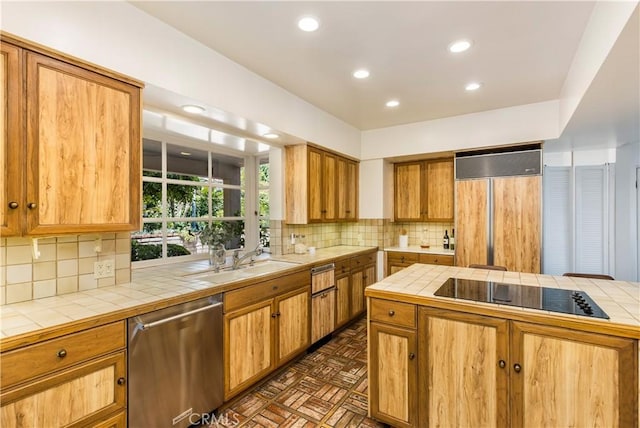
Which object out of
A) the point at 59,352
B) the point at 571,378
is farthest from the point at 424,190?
the point at 59,352

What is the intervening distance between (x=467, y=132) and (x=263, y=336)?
10.6 ft

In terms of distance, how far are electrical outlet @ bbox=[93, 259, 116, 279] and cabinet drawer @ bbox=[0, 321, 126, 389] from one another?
1.94ft

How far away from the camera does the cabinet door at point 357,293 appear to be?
12.3 feet

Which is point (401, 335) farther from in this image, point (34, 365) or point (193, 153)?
point (193, 153)

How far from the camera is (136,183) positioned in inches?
71.1

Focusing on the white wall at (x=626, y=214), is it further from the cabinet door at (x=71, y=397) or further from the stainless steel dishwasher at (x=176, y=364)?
the cabinet door at (x=71, y=397)

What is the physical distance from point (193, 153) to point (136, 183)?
1.42m

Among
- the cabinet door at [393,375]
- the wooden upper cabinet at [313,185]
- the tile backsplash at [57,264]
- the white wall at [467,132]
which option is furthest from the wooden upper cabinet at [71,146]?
the white wall at [467,132]

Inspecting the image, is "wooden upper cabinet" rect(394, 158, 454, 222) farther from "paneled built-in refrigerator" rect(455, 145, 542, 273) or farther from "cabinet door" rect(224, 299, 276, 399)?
"cabinet door" rect(224, 299, 276, 399)

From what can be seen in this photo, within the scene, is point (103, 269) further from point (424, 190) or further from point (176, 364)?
point (424, 190)

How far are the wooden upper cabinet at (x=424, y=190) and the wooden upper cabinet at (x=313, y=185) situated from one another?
102cm

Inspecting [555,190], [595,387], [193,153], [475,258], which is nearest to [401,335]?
[595,387]

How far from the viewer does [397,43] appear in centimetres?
213

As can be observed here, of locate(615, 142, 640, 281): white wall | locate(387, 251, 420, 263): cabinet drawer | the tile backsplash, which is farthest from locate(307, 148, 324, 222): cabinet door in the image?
locate(615, 142, 640, 281): white wall
